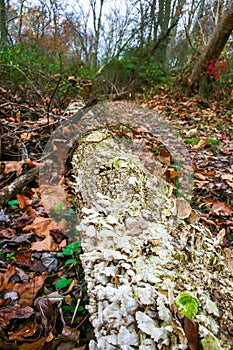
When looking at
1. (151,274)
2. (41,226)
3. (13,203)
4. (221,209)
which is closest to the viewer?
(151,274)

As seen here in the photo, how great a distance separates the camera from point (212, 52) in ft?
21.6

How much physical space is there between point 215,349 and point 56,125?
2.77m

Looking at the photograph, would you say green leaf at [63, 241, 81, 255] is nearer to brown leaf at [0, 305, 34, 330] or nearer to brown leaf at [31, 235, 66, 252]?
brown leaf at [31, 235, 66, 252]

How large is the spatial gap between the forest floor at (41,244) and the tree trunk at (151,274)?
0.23 m

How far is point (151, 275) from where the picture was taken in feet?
3.56

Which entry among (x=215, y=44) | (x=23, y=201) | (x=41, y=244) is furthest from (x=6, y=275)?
(x=215, y=44)

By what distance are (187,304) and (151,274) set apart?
0.56 ft

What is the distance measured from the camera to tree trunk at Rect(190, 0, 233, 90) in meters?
5.95

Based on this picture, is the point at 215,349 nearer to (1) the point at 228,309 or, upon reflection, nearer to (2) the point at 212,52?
(1) the point at 228,309

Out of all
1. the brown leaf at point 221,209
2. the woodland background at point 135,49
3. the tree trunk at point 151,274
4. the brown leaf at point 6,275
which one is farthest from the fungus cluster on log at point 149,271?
the woodland background at point 135,49

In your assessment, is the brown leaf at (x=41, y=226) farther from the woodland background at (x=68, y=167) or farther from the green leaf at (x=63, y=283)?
the green leaf at (x=63, y=283)

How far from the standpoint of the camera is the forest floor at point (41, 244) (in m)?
1.25

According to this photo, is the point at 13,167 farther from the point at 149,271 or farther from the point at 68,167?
the point at 149,271

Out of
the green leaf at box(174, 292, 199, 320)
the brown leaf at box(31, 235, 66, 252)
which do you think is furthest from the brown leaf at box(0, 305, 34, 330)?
the green leaf at box(174, 292, 199, 320)
